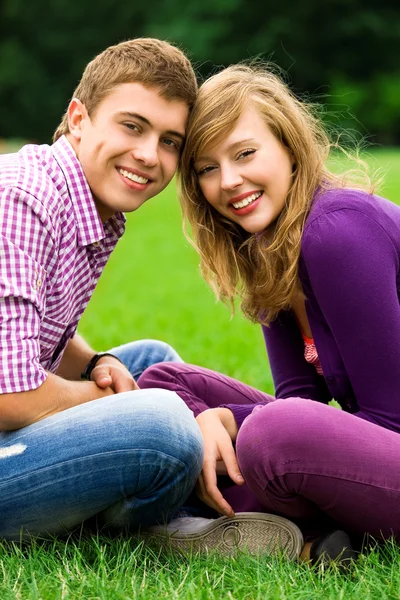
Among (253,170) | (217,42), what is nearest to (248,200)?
(253,170)

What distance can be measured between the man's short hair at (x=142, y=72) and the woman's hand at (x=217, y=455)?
1012mm

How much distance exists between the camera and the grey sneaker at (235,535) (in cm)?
261

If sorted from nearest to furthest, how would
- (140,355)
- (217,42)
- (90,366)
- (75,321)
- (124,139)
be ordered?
1. (124,139)
2. (75,321)
3. (90,366)
4. (140,355)
5. (217,42)

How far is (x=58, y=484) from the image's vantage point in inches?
101

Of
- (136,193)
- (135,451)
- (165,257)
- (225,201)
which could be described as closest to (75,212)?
(136,193)

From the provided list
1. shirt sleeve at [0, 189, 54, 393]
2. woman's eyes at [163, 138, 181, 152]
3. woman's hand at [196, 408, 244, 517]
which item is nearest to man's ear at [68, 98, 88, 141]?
woman's eyes at [163, 138, 181, 152]

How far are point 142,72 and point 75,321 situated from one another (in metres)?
0.82

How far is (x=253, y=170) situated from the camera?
115 inches

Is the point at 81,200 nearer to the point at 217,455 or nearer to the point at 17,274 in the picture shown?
the point at 17,274

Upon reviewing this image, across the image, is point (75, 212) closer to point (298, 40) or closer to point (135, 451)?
point (135, 451)

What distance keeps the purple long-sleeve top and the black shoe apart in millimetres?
347

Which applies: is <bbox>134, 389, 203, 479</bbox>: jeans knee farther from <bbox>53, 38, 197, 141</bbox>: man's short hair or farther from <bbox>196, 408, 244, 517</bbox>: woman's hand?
<bbox>53, 38, 197, 141</bbox>: man's short hair

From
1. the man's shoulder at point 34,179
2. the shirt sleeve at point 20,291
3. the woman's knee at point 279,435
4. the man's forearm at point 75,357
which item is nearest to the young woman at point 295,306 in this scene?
the woman's knee at point 279,435

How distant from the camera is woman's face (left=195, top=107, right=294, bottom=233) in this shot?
9.62 ft
